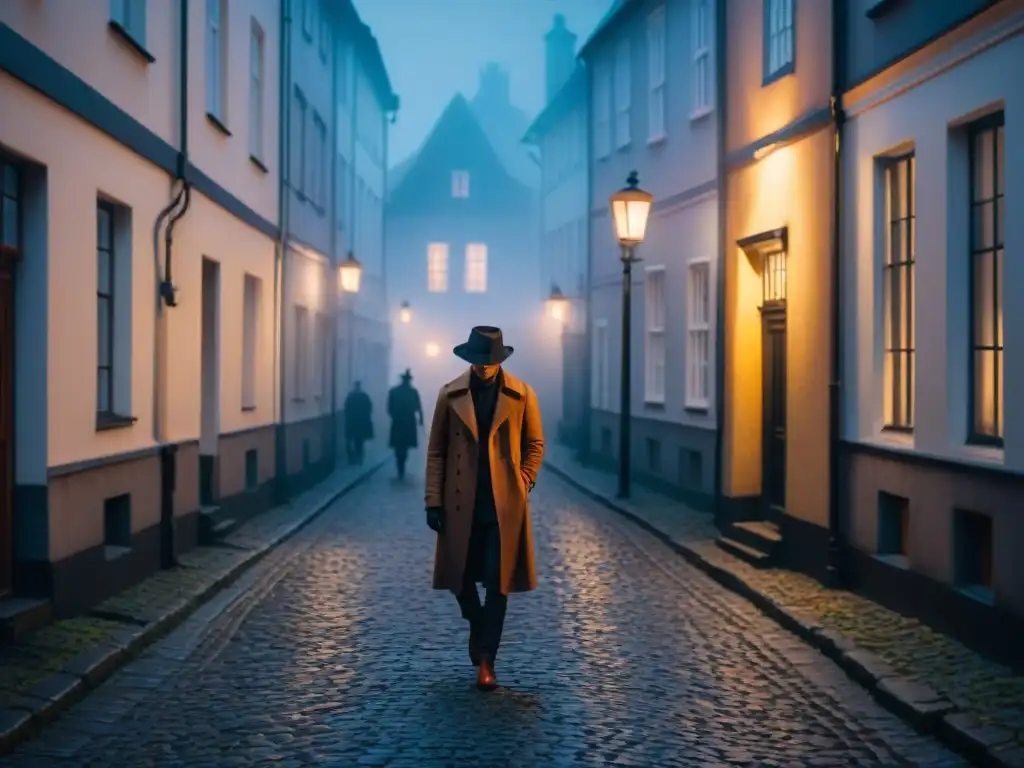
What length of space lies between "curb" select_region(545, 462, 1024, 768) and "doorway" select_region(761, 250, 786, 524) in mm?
3183

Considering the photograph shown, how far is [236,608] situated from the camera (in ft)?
37.3

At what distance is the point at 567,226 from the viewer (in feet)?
121

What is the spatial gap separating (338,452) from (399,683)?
2266 centimetres

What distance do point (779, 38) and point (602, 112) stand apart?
1250 cm

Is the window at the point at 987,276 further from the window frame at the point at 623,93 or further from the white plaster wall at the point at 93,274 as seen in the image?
the window frame at the point at 623,93

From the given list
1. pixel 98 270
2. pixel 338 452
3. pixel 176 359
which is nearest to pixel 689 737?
pixel 98 270

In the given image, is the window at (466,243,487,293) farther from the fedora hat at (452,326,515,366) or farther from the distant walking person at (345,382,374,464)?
the fedora hat at (452,326,515,366)

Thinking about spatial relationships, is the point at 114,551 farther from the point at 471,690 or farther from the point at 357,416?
the point at 357,416

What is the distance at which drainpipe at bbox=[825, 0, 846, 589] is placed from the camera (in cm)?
1198

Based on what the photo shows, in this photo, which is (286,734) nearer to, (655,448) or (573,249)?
(655,448)

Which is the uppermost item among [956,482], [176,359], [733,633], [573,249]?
[573,249]

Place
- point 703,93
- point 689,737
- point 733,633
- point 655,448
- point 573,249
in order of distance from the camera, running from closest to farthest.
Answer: point 689,737 → point 733,633 → point 703,93 → point 655,448 → point 573,249

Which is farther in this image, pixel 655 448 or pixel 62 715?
pixel 655 448

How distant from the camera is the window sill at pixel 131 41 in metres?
11.5
